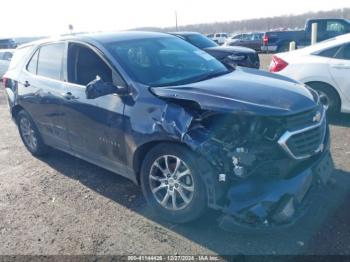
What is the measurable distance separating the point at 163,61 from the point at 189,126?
1.32 metres

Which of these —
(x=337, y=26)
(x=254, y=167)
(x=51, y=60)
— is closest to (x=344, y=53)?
(x=254, y=167)

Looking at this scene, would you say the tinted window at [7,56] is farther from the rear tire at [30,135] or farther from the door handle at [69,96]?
the door handle at [69,96]

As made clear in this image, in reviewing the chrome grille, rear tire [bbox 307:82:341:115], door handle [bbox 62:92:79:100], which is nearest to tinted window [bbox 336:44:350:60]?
rear tire [bbox 307:82:341:115]

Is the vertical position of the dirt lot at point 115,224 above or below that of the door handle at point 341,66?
below

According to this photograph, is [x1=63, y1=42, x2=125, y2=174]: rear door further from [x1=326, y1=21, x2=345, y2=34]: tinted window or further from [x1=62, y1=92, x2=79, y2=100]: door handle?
[x1=326, y1=21, x2=345, y2=34]: tinted window

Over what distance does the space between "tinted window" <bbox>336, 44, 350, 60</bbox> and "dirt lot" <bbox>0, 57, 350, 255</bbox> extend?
1.94 metres

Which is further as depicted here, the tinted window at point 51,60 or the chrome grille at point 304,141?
the tinted window at point 51,60

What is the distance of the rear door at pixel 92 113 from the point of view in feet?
12.8

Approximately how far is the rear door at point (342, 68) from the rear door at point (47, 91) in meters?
4.50

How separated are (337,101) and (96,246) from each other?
16.1 feet

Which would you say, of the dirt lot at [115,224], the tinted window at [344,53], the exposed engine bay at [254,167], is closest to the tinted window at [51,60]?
the dirt lot at [115,224]

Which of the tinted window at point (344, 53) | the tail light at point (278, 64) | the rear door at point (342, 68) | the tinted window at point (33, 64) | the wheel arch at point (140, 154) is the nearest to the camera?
the wheel arch at point (140, 154)

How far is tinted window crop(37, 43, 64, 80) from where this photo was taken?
188 inches

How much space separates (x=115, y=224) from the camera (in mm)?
3750
